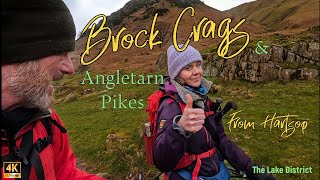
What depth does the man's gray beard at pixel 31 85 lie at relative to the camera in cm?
177

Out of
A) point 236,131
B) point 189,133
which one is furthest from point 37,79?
point 236,131

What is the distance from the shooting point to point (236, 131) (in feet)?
45.9

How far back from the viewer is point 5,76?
175 centimetres

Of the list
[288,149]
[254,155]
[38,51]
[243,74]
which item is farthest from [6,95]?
[243,74]

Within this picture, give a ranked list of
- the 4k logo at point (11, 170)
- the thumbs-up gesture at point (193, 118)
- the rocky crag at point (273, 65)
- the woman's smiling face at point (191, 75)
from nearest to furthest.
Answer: the 4k logo at point (11, 170) → the thumbs-up gesture at point (193, 118) → the woman's smiling face at point (191, 75) → the rocky crag at point (273, 65)

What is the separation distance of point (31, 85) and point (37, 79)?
0.05 metres

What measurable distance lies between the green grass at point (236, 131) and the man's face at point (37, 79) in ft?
23.8

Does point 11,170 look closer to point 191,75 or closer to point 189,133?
point 189,133

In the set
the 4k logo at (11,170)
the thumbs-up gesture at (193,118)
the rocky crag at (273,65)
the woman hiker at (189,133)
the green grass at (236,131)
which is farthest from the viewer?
the rocky crag at (273,65)

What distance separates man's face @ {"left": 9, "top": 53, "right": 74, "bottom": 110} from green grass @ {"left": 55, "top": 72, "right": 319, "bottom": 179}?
724cm

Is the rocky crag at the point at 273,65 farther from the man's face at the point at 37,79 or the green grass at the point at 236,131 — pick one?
the man's face at the point at 37,79

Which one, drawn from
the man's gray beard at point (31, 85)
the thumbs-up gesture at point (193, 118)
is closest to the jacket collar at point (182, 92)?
the thumbs-up gesture at point (193, 118)

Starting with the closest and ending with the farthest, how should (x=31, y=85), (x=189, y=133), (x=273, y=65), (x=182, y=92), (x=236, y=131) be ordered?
(x=31, y=85) → (x=189, y=133) → (x=182, y=92) → (x=236, y=131) → (x=273, y=65)

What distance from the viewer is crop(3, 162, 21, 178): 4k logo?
204cm
